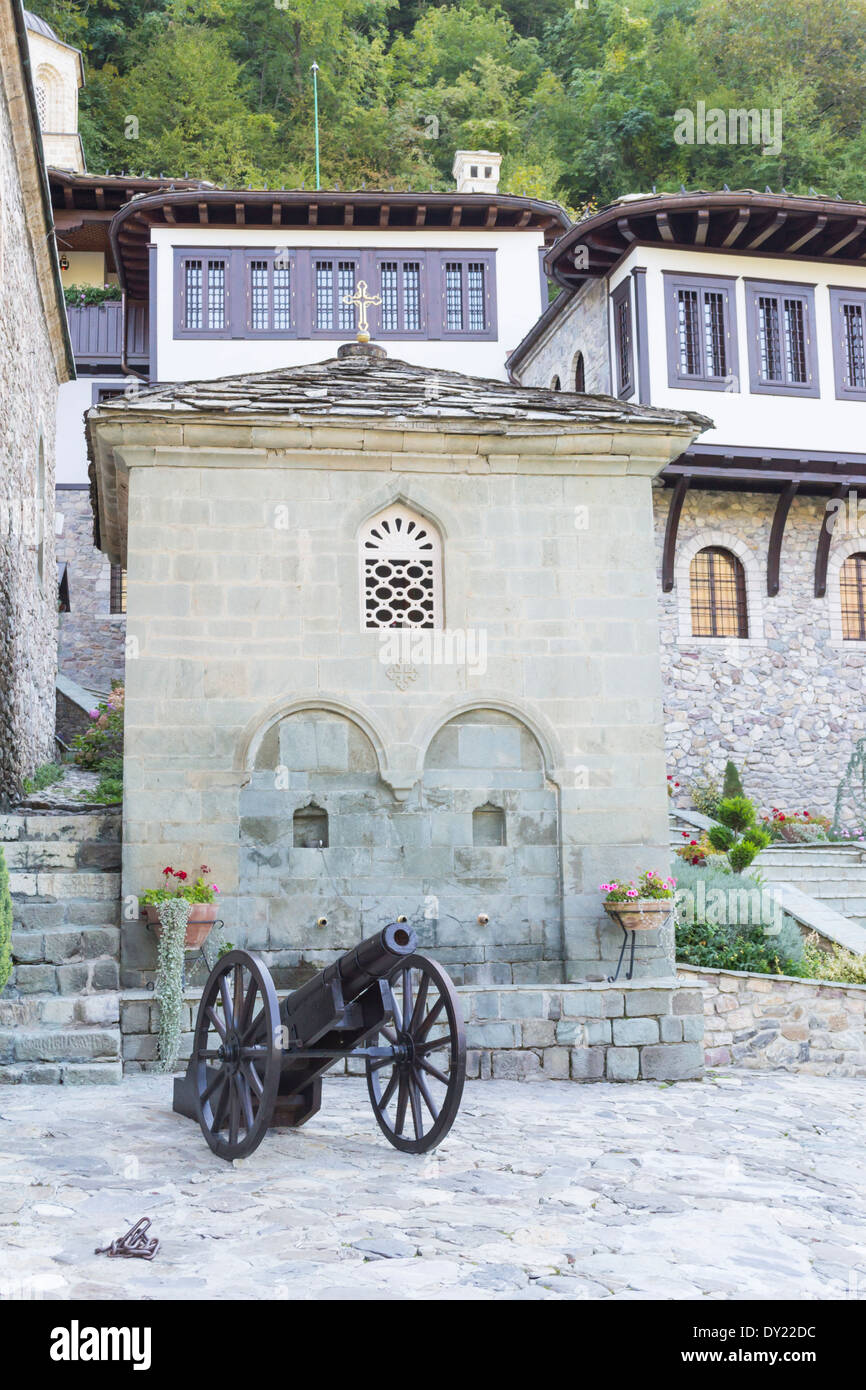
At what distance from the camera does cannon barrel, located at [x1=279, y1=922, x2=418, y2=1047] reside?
20.4ft

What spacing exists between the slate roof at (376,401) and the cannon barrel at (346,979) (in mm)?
4842

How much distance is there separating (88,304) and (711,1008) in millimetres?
21440

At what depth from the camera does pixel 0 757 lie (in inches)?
480

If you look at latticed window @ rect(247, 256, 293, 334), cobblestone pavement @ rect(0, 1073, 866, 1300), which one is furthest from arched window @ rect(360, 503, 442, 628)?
latticed window @ rect(247, 256, 293, 334)

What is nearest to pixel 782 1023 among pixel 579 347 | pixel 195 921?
pixel 195 921

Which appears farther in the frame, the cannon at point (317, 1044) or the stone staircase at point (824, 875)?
the stone staircase at point (824, 875)

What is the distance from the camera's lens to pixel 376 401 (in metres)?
10.4

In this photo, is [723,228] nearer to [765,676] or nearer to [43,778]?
[765,676]

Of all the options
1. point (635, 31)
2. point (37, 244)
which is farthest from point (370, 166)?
point (37, 244)

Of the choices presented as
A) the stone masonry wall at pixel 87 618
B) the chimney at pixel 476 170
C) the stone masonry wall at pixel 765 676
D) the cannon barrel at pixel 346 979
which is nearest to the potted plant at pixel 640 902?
the cannon barrel at pixel 346 979

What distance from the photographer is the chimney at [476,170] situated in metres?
26.9

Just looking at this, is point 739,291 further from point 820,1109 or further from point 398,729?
point 820,1109

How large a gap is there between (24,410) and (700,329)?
10.2 meters

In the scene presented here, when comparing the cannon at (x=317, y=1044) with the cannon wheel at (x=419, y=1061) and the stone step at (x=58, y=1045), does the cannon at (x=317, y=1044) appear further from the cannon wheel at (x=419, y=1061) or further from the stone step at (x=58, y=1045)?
the stone step at (x=58, y=1045)
